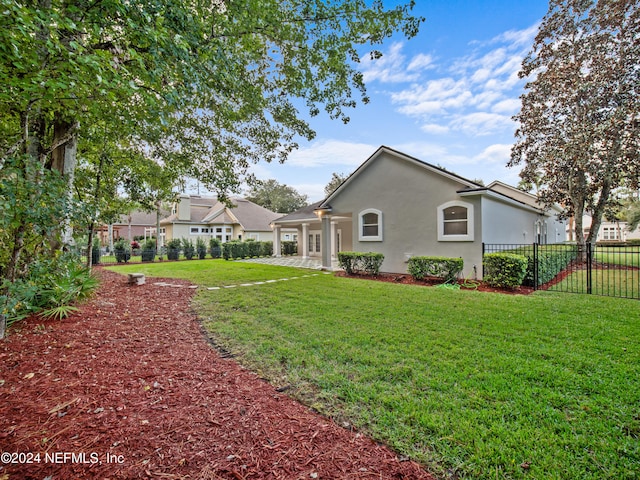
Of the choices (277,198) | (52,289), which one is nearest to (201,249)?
(52,289)

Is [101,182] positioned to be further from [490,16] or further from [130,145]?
[490,16]

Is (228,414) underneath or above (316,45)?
underneath

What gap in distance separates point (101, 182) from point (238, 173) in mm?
4535

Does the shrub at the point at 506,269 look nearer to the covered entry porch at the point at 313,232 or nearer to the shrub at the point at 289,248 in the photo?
the covered entry porch at the point at 313,232

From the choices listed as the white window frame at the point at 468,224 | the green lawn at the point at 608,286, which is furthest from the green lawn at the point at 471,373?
the white window frame at the point at 468,224

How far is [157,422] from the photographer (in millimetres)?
2422

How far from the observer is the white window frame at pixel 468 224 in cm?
990

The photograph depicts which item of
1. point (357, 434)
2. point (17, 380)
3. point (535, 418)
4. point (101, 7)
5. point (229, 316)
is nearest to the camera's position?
point (357, 434)

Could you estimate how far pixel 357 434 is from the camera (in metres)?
2.34

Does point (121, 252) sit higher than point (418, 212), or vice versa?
point (418, 212)

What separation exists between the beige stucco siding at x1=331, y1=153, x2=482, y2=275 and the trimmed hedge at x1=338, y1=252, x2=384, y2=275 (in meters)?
1.16

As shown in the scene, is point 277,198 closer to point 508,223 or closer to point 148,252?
point 148,252

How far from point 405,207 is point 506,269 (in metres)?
4.50

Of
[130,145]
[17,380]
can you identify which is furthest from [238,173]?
[17,380]
